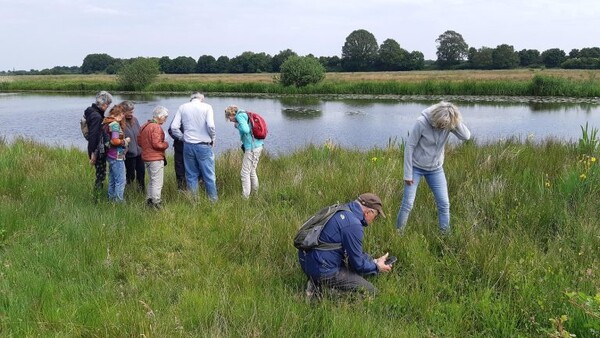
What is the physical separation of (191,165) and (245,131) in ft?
2.93

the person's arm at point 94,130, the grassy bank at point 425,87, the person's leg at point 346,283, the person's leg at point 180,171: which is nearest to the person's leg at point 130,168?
the person's arm at point 94,130

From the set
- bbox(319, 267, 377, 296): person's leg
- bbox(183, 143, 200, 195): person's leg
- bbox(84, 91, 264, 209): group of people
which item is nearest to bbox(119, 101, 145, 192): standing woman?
bbox(84, 91, 264, 209): group of people

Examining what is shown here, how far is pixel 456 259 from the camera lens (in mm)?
4199

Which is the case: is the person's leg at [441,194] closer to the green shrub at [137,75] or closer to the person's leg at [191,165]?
the person's leg at [191,165]

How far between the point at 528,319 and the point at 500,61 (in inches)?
3123

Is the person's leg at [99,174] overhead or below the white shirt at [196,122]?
below

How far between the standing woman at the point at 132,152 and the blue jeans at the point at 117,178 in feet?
1.37

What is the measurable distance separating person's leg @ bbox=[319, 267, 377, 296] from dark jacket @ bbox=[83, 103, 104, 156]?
4086 mm

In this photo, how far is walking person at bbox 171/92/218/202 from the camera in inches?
247

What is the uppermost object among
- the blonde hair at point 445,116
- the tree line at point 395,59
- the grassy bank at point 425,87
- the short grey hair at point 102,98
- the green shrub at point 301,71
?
the tree line at point 395,59

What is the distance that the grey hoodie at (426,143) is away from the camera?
15.6 ft

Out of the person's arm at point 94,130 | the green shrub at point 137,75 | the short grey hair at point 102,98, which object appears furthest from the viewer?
the green shrub at point 137,75

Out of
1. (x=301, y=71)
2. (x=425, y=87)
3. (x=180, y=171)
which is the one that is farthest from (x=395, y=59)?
(x=180, y=171)

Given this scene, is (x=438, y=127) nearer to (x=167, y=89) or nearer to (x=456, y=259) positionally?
(x=456, y=259)
